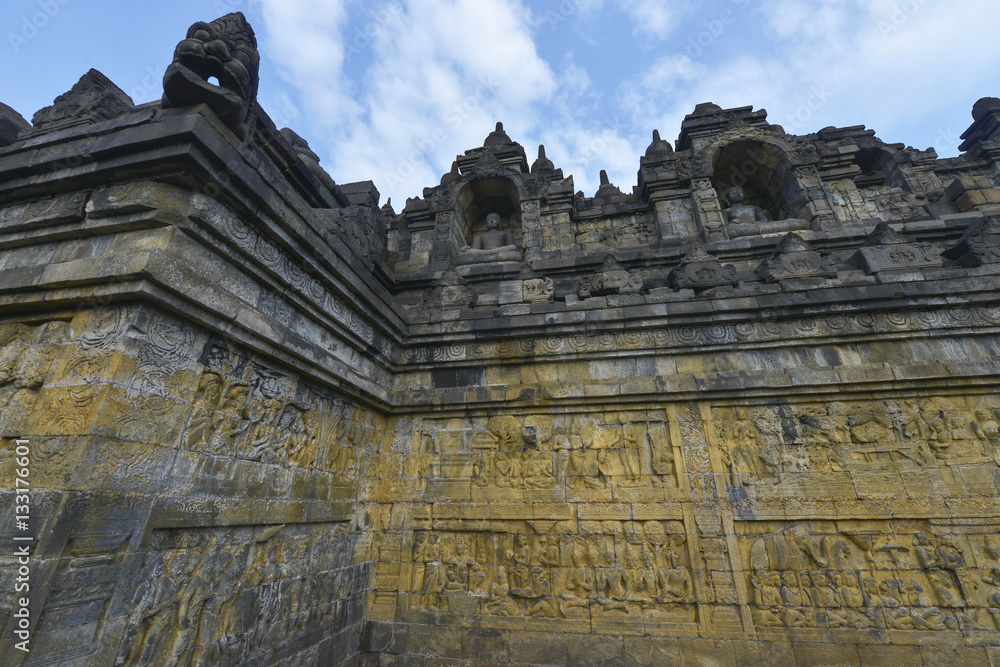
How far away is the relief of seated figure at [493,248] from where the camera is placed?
10.2 m

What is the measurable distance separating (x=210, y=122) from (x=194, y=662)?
4960mm

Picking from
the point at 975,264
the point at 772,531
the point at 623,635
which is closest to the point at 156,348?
the point at 623,635

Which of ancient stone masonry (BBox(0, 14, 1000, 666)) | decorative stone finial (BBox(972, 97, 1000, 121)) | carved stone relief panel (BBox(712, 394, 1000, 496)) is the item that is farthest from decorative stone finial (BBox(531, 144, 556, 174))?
decorative stone finial (BBox(972, 97, 1000, 121))

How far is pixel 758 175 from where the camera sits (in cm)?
1157

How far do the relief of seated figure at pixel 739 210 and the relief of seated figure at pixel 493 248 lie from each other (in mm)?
5131

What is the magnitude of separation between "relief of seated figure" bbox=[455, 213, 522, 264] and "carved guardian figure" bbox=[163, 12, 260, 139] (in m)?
5.93

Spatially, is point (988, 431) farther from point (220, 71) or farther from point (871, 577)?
point (220, 71)

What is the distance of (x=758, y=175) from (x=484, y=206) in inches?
295

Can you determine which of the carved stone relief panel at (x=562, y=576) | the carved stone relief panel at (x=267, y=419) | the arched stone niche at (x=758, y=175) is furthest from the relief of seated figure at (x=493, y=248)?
the carved stone relief panel at (x=562, y=576)

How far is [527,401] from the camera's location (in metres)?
6.77

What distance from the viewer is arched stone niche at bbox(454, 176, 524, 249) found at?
11.5 metres

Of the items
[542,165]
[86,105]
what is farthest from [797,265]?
[86,105]

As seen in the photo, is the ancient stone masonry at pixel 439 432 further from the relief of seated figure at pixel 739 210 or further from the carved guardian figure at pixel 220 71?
the relief of seated figure at pixel 739 210

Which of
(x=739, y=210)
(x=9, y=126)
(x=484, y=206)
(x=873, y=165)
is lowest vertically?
(x=9, y=126)
